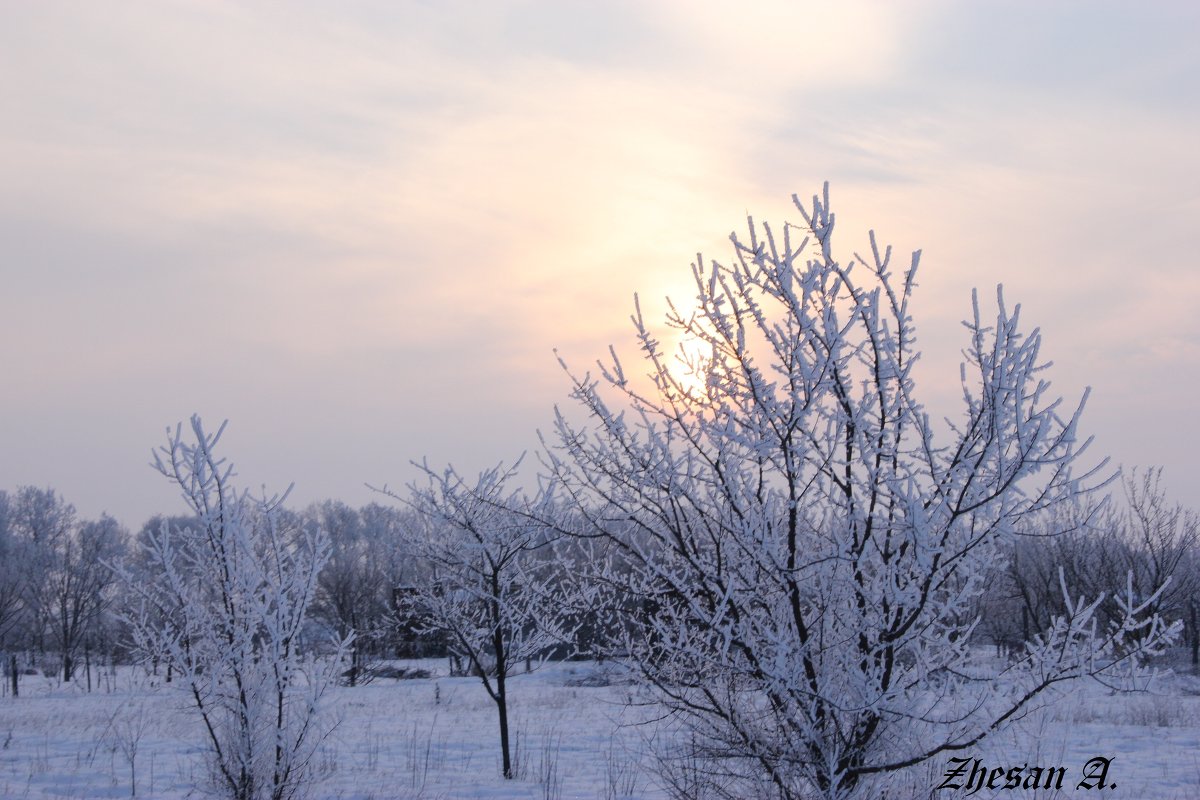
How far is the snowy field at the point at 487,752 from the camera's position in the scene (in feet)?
26.9

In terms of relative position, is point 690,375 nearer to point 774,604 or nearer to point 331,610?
point 774,604

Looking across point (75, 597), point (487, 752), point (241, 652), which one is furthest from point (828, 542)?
point (75, 597)

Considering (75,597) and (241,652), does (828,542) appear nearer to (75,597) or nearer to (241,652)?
(241,652)

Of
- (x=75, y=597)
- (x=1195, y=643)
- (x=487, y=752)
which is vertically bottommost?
(x=1195, y=643)

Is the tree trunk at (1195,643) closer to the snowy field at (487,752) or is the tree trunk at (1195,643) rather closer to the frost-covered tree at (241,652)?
the snowy field at (487,752)

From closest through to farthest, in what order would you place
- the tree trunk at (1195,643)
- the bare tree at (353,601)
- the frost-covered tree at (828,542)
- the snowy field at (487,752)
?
the frost-covered tree at (828,542)
the snowy field at (487,752)
the tree trunk at (1195,643)
the bare tree at (353,601)

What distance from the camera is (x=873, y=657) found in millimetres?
4652

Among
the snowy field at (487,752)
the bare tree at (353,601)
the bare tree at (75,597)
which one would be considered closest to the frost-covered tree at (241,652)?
the snowy field at (487,752)

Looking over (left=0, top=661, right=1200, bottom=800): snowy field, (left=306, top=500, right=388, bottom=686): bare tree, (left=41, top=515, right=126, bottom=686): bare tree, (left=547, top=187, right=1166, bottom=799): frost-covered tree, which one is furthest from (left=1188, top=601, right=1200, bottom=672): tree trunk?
(left=41, top=515, right=126, bottom=686): bare tree

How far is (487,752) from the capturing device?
14.2 meters

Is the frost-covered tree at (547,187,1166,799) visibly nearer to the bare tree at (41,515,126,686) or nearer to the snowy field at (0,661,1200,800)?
the snowy field at (0,661,1200,800)

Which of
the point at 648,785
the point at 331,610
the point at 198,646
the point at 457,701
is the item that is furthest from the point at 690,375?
the point at 331,610

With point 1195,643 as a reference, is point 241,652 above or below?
above

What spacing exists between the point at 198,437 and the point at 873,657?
4885 mm
